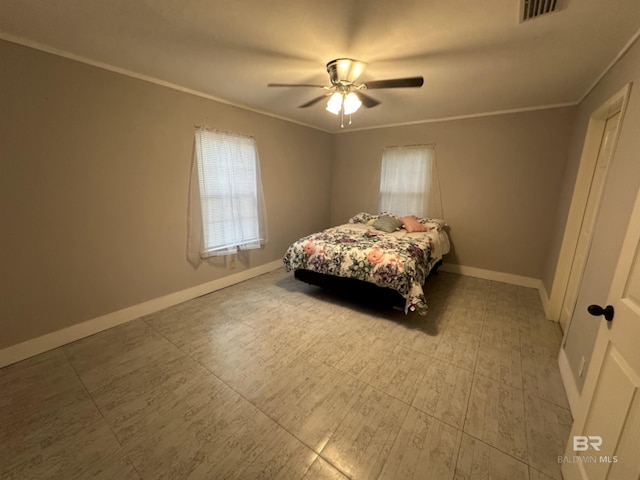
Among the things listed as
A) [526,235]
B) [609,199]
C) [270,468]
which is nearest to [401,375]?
[270,468]

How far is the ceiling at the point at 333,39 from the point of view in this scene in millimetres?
1420

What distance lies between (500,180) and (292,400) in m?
3.66

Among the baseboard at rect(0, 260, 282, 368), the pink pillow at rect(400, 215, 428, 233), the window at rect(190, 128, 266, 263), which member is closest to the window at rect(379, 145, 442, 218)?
the pink pillow at rect(400, 215, 428, 233)

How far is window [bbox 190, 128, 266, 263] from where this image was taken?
9.54ft

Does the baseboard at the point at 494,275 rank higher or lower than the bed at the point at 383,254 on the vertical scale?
lower

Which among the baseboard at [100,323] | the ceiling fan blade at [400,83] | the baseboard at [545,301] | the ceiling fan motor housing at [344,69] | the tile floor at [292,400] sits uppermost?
the ceiling fan motor housing at [344,69]

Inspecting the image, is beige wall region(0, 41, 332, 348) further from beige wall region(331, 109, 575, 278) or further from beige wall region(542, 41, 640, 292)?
beige wall region(542, 41, 640, 292)

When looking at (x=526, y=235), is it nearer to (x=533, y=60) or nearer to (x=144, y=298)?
(x=533, y=60)

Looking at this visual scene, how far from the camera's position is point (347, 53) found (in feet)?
6.14

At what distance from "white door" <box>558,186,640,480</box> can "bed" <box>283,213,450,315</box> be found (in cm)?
131

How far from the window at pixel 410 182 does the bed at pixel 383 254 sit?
0.39 metres

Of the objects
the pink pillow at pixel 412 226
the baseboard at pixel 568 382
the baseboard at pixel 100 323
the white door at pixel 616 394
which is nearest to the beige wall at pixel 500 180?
the pink pillow at pixel 412 226

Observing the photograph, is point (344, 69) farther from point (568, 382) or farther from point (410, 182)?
point (568, 382)

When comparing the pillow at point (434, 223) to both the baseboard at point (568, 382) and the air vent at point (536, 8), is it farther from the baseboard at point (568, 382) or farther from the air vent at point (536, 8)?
the air vent at point (536, 8)
